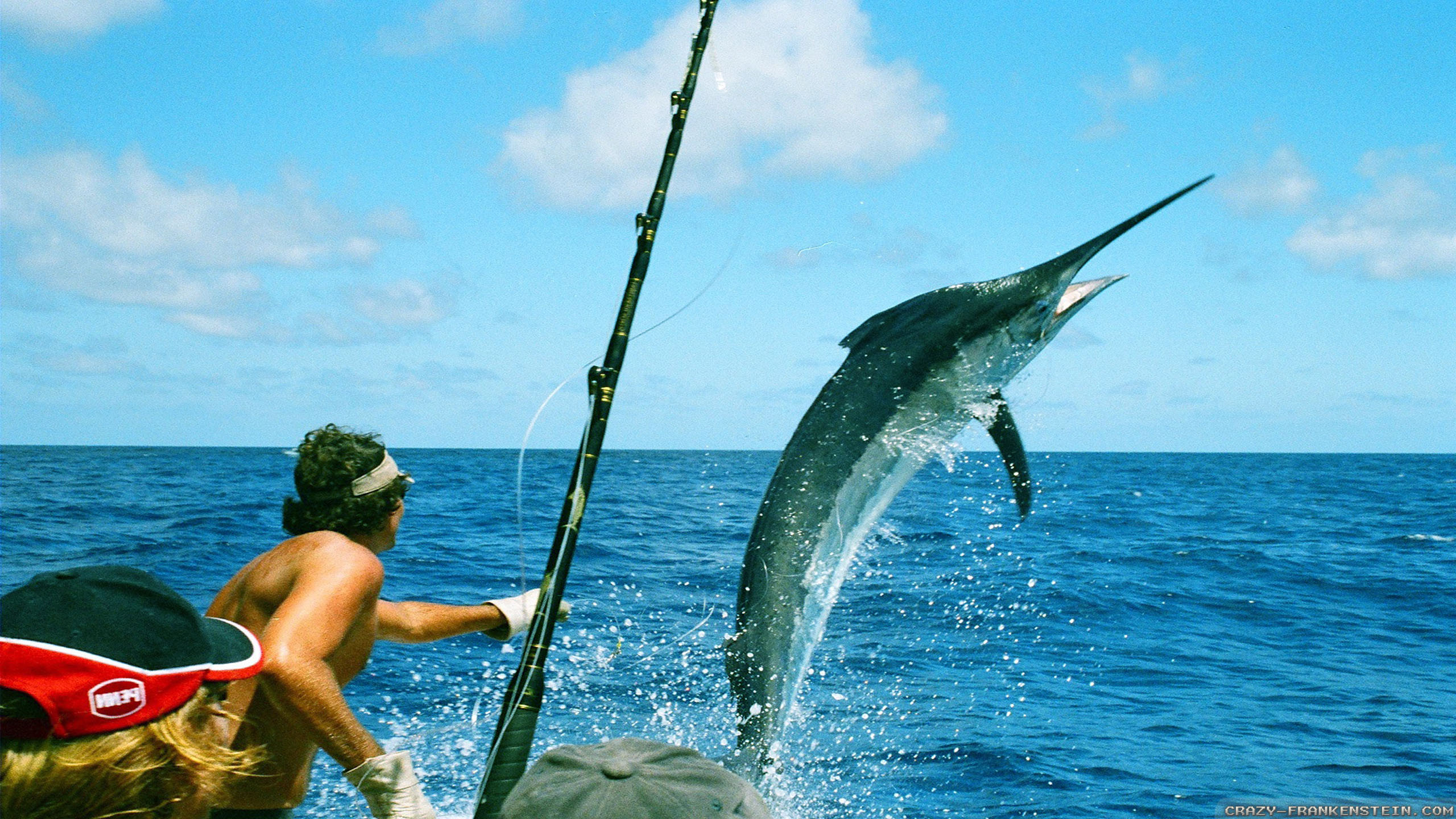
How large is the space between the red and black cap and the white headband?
5.10 feet

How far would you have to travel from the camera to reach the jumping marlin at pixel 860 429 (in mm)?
4008

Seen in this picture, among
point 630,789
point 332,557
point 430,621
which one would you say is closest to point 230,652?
point 630,789

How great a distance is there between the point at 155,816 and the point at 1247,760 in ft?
23.8

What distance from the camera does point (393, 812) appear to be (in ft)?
10.3

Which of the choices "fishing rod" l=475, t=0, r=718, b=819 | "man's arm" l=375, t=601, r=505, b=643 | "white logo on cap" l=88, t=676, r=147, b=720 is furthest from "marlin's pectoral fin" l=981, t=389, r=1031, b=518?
"white logo on cap" l=88, t=676, r=147, b=720

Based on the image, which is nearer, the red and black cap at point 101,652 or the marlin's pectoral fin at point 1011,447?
the red and black cap at point 101,652

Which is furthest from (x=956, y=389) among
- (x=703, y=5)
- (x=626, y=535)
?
(x=626, y=535)

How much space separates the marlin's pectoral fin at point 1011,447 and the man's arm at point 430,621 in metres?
2.20

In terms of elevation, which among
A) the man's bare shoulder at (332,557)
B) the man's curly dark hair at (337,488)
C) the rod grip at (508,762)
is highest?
the man's curly dark hair at (337,488)

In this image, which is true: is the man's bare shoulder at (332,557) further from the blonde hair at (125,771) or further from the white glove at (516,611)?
the blonde hair at (125,771)

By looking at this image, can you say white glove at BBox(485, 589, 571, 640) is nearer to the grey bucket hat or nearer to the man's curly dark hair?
the man's curly dark hair

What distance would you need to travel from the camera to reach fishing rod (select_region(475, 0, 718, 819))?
2594 millimetres

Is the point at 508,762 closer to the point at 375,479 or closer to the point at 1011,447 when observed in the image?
the point at 375,479

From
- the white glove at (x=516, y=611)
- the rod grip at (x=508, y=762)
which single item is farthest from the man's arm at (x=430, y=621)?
the rod grip at (x=508, y=762)
